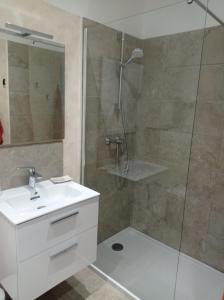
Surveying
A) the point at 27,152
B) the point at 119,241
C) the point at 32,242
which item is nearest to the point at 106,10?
the point at 27,152

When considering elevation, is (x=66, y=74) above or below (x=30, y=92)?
above

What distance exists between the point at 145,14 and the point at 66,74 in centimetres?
115

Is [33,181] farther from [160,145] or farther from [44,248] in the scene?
[160,145]

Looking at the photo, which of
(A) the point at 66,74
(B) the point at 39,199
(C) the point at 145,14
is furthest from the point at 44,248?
(C) the point at 145,14

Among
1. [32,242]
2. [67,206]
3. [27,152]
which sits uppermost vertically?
[27,152]

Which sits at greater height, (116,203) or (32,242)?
(32,242)

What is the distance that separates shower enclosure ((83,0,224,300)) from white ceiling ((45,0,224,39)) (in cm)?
1

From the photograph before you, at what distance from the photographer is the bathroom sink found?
130 centimetres

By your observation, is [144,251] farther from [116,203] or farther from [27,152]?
[27,152]

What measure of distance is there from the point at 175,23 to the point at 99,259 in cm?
231

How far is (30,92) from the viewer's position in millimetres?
1651

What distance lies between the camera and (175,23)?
2.11 metres

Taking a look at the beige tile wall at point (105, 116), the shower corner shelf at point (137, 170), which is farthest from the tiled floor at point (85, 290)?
the shower corner shelf at point (137, 170)

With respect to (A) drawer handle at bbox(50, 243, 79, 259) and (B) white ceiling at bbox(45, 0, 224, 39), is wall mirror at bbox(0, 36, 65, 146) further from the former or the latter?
(A) drawer handle at bbox(50, 243, 79, 259)
